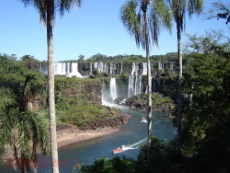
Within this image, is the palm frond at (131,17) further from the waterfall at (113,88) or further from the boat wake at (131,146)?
the waterfall at (113,88)

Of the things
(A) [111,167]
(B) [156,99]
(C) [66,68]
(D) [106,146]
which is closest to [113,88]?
(C) [66,68]

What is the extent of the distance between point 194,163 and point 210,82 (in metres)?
3.45

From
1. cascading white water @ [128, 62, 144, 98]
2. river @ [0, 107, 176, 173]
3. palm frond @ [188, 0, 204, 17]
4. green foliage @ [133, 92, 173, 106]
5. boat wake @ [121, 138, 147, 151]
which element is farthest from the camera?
cascading white water @ [128, 62, 144, 98]

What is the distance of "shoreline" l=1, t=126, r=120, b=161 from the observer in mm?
37475

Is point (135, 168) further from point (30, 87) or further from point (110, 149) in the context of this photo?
point (110, 149)

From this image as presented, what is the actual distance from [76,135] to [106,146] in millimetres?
6524

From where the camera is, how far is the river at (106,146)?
2746 centimetres

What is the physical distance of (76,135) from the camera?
132 feet

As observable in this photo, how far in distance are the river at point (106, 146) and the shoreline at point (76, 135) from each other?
3.62 ft

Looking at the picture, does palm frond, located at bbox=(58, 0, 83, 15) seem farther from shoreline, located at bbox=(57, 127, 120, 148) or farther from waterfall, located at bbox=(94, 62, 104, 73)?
waterfall, located at bbox=(94, 62, 104, 73)

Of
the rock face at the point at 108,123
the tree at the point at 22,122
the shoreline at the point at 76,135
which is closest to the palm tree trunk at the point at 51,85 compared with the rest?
Answer: the tree at the point at 22,122

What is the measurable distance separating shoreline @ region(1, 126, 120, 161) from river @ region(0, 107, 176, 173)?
110 centimetres

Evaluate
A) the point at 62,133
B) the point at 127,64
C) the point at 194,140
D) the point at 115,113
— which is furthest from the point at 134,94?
the point at 194,140

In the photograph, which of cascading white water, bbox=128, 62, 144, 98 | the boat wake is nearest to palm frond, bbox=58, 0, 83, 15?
the boat wake
